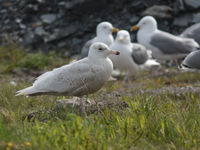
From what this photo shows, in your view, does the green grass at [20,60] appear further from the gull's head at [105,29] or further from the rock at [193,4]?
the rock at [193,4]

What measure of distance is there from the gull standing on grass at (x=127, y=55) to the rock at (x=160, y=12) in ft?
8.11

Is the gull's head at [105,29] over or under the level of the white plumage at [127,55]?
over

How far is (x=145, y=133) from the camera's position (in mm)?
3008

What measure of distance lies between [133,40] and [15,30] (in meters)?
4.06

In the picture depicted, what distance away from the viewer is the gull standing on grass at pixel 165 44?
27.3 ft

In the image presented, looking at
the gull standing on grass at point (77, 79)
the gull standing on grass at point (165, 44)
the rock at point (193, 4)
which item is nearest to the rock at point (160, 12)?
the rock at point (193, 4)

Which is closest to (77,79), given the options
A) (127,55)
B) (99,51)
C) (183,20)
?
(99,51)

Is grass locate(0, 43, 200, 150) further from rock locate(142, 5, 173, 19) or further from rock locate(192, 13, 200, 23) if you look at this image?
rock locate(142, 5, 173, 19)

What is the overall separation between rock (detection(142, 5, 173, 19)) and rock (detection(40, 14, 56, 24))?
300cm

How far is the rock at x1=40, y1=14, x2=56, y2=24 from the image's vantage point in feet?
37.9

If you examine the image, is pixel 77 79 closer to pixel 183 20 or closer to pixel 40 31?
pixel 183 20

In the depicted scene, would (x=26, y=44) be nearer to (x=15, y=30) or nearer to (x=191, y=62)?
(x=15, y=30)

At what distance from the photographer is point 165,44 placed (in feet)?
27.5

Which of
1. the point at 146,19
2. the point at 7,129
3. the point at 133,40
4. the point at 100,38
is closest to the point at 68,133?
the point at 7,129
